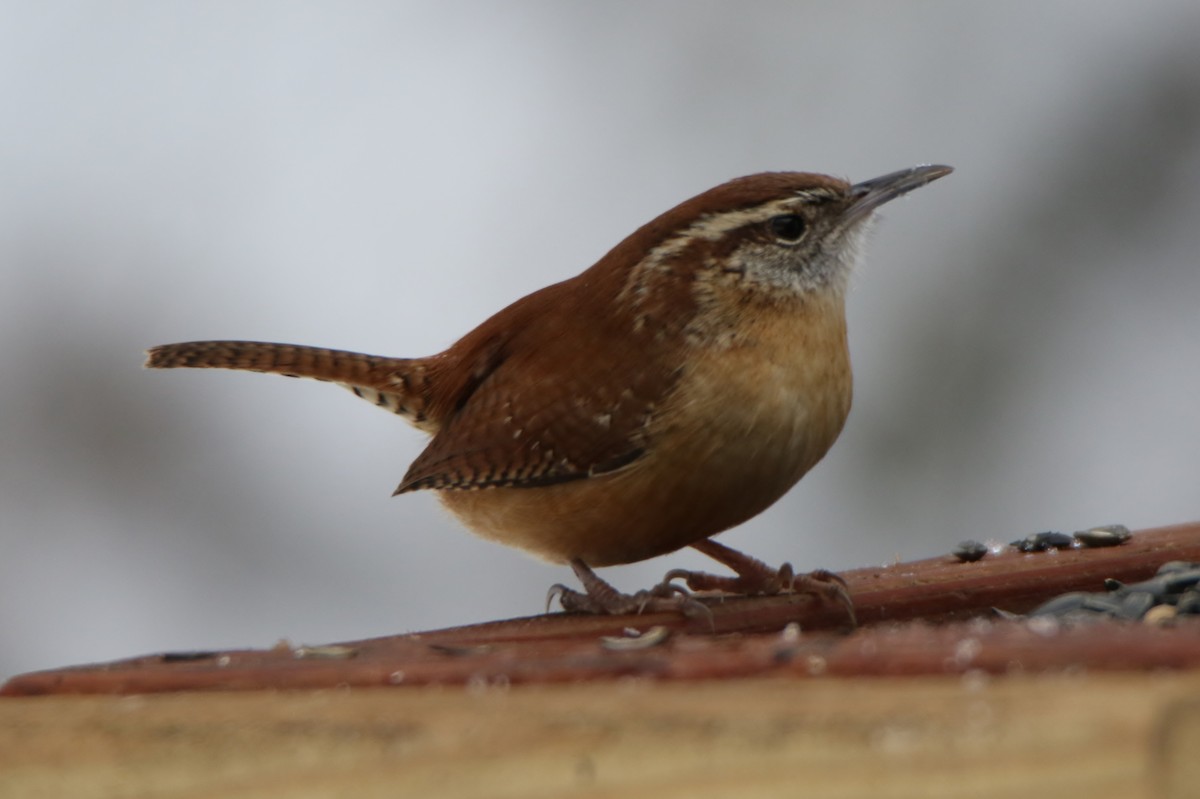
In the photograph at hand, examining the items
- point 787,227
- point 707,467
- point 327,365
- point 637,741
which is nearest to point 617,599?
point 707,467

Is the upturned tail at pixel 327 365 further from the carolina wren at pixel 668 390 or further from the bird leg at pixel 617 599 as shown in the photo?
the bird leg at pixel 617 599

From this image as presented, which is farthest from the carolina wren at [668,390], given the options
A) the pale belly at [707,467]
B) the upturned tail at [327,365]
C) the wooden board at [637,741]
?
the wooden board at [637,741]

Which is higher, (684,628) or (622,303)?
(622,303)

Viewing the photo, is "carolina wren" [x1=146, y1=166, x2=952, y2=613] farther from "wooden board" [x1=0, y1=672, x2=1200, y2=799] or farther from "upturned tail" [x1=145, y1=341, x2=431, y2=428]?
"wooden board" [x1=0, y1=672, x2=1200, y2=799]

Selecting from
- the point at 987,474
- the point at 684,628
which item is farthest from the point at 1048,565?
the point at 987,474

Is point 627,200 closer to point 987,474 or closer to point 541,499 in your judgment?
point 987,474

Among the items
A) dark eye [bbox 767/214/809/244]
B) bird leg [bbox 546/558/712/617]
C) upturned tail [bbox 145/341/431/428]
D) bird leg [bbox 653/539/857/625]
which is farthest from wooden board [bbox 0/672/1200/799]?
upturned tail [bbox 145/341/431/428]
